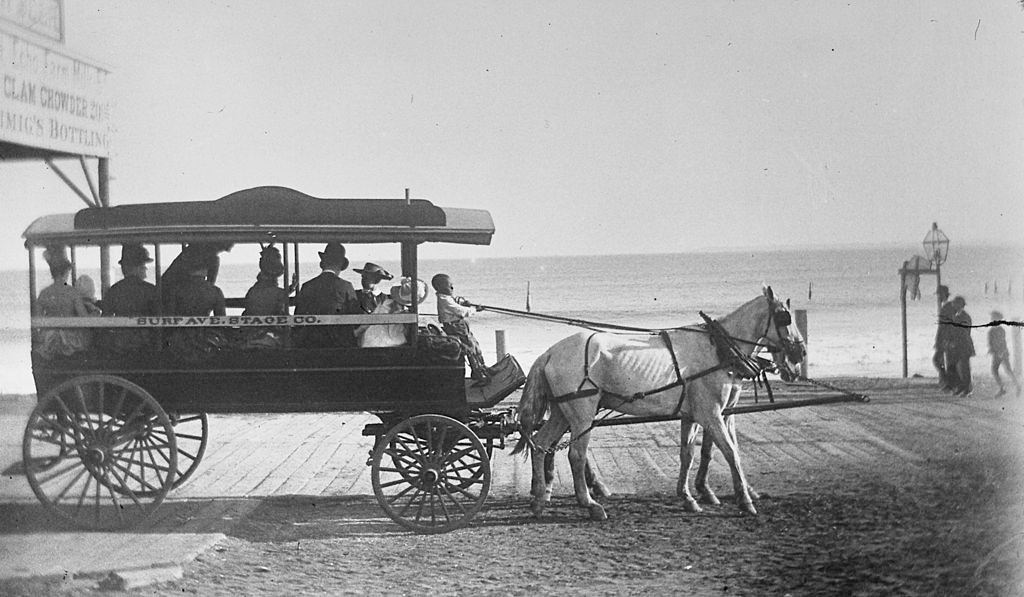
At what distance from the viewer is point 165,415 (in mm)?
5777

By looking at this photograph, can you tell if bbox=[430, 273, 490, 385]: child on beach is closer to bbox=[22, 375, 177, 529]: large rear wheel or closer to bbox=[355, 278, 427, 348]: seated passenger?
bbox=[355, 278, 427, 348]: seated passenger

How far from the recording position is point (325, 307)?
233 inches

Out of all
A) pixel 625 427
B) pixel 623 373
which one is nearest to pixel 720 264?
pixel 625 427

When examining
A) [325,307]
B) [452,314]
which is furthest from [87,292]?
[452,314]

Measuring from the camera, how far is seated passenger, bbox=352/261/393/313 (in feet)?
19.7

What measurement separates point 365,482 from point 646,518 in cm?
229

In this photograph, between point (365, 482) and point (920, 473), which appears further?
point (365, 482)

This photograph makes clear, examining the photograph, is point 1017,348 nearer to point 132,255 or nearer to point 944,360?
point 944,360

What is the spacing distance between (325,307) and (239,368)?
2.10 feet

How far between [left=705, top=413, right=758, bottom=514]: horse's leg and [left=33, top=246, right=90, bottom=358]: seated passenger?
4066 millimetres

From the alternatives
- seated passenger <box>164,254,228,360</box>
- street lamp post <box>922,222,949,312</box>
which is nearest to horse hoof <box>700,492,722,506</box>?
street lamp post <box>922,222,949,312</box>

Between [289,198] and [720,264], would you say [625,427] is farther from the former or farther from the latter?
[720,264]

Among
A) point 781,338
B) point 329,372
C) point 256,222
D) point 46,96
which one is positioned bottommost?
point 329,372

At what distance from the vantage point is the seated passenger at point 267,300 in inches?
231
